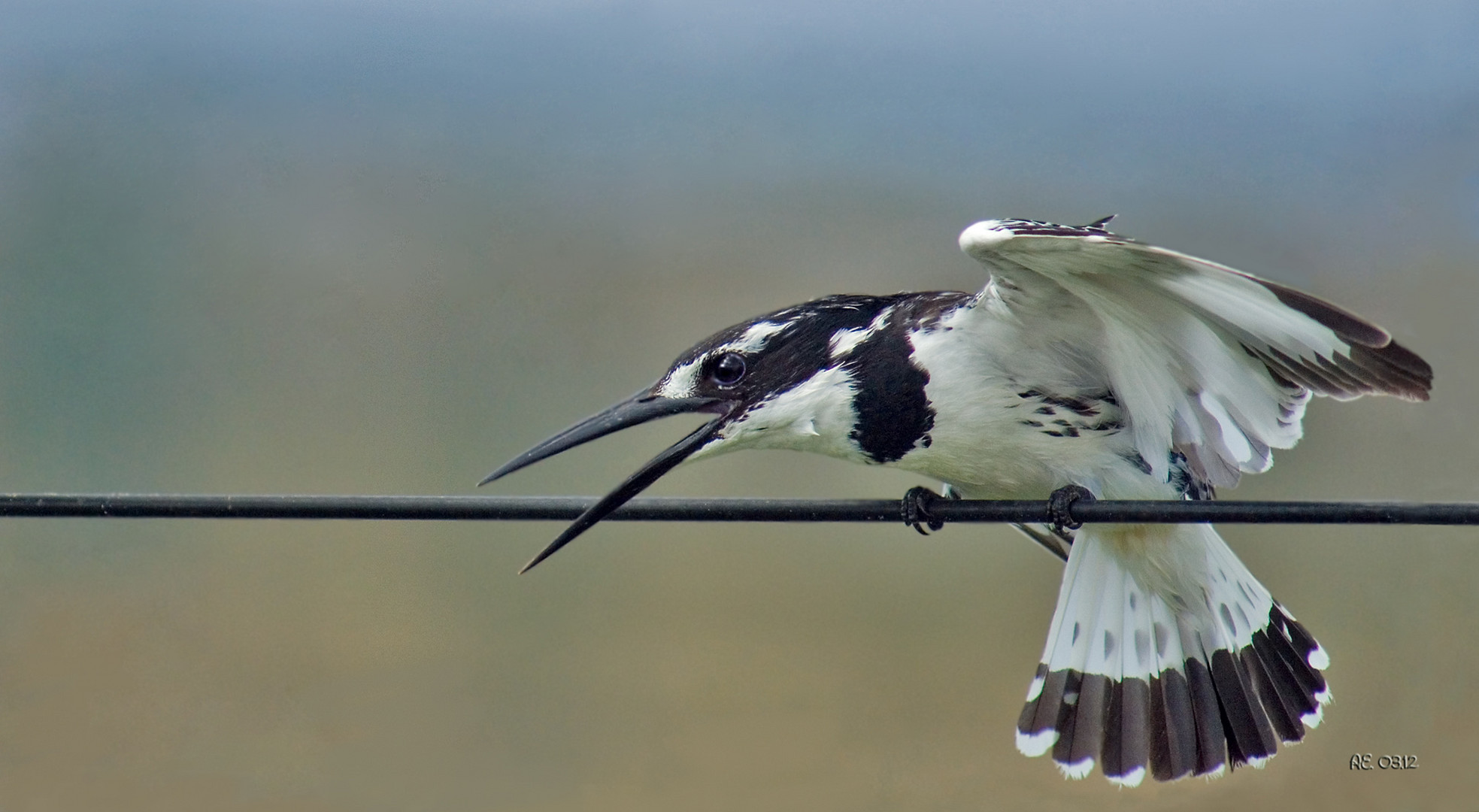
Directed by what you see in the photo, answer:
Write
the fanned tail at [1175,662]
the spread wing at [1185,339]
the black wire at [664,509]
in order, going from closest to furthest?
the black wire at [664,509] < the spread wing at [1185,339] < the fanned tail at [1175,662]

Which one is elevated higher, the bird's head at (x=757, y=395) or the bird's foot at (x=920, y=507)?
the bird's head at (x=757, y=395)

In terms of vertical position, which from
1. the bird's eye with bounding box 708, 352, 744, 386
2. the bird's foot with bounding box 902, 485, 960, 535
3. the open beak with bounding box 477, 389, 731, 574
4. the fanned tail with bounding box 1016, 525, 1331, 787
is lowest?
the fanned tail with bounding box 1016, 525, 1331, 787

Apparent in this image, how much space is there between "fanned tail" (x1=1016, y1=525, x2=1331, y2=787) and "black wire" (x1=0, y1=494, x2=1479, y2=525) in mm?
864

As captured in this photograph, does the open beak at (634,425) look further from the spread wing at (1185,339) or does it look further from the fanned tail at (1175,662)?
the fanned tail at (1175,662)

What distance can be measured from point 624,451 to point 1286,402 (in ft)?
14.0

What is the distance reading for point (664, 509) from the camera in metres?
1.83

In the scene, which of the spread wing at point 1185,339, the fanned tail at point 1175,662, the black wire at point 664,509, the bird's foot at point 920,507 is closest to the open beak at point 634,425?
the black wire at point 664,509

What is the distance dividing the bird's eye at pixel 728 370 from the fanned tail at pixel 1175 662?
0.84m

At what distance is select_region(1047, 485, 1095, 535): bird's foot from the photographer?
202cm

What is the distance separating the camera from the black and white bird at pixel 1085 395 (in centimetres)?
202

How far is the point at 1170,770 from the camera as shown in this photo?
2.74m

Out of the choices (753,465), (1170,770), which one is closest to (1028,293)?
(1170,770)

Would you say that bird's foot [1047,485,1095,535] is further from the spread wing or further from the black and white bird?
the spread wing

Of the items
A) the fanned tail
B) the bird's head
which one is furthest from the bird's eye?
the fanned tail
